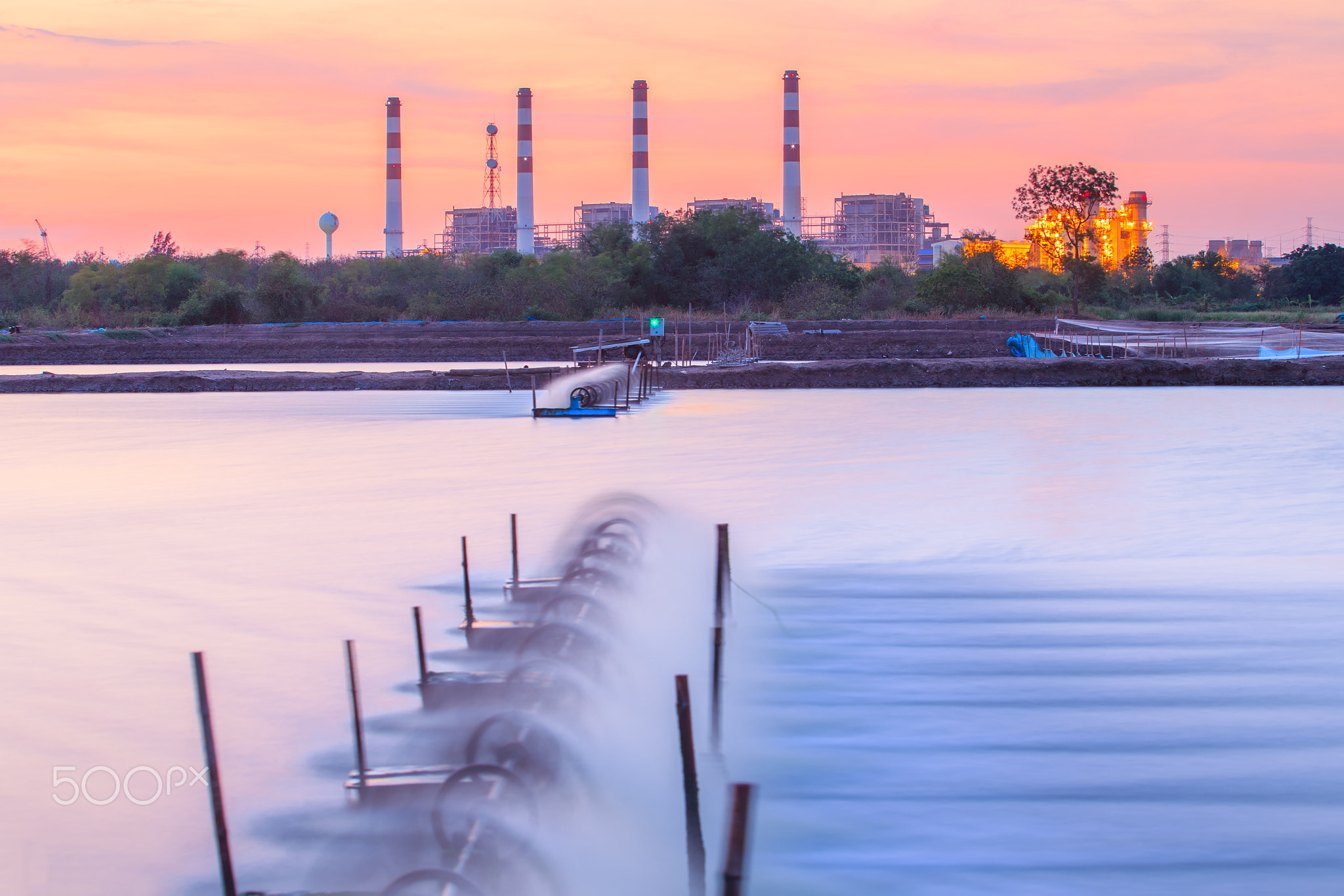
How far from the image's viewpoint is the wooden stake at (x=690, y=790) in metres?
3.17

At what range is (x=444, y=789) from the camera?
11.6 ft

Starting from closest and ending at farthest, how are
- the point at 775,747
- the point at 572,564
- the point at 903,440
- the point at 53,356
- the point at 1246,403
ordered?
the point at 775,747
the point at 572,564
the point at 903,440
the point at 1246,403
the point at 53,356

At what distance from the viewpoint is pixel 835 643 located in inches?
237

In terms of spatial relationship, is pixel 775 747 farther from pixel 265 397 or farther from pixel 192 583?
pixel 265 397

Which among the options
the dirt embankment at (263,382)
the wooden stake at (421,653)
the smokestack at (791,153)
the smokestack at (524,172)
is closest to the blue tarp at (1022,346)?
the dirt embankment at (263,382)

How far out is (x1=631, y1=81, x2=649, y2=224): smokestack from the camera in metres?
60.2

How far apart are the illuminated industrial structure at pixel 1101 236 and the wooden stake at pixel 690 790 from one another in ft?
142

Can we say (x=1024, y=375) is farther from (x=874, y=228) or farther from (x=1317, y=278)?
(x=874, y=228)

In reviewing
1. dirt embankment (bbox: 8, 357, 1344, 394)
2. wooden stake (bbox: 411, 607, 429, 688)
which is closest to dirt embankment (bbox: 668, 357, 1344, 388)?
dirt embankment (bbox: 8, 357, 1344, 394)

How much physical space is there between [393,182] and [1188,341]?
44681mm

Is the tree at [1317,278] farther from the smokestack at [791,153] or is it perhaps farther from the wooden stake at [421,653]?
the wooden stake at [421,653]

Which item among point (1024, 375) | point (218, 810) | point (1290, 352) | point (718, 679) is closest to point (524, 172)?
point (1290, 352)

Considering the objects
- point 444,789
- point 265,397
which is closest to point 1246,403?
point 265,397

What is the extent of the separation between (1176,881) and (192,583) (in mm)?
5529
